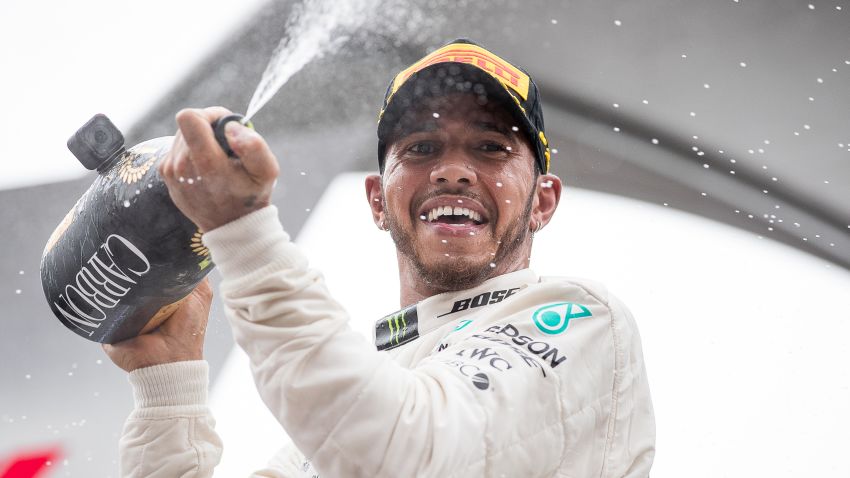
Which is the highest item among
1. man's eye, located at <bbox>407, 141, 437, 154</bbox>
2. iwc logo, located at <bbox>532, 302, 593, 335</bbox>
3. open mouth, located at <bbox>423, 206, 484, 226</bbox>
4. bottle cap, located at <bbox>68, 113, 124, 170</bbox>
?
bottle cap, located at <bbox>68, 113, 124, 170</bbox>

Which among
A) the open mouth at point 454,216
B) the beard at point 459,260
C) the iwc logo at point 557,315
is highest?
the iwc logo at point 557,315

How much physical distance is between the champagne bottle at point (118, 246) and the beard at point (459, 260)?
323mm

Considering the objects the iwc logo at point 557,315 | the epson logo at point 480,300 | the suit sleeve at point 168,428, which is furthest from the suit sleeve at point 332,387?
the suit sleeve at point 168,428

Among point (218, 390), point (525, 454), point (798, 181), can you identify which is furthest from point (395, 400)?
point (798, 181)

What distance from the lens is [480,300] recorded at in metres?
1.11

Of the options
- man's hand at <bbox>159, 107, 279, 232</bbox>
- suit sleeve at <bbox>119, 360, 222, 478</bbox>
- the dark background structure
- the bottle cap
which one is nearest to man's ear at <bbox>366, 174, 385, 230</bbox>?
suit sleeve at <bbox>119, 360, 222, 478</bbox>

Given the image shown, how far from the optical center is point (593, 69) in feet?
9.49

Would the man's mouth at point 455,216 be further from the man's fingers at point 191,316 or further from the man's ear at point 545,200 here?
the man's fingers at point 191,316

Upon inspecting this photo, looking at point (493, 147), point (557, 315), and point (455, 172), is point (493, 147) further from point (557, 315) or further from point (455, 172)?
point (557, 315)

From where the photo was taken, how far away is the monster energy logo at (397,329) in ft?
3.67

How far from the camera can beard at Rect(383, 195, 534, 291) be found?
1.14 metres

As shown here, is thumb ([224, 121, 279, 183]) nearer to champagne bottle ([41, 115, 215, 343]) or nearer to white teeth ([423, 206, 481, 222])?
champagne bottle ([41, 115, 215, 343])

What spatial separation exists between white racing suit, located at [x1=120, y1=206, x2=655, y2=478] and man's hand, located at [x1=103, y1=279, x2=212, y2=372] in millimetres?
451

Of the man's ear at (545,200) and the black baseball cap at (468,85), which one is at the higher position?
the black baseball cap at (468,85)
